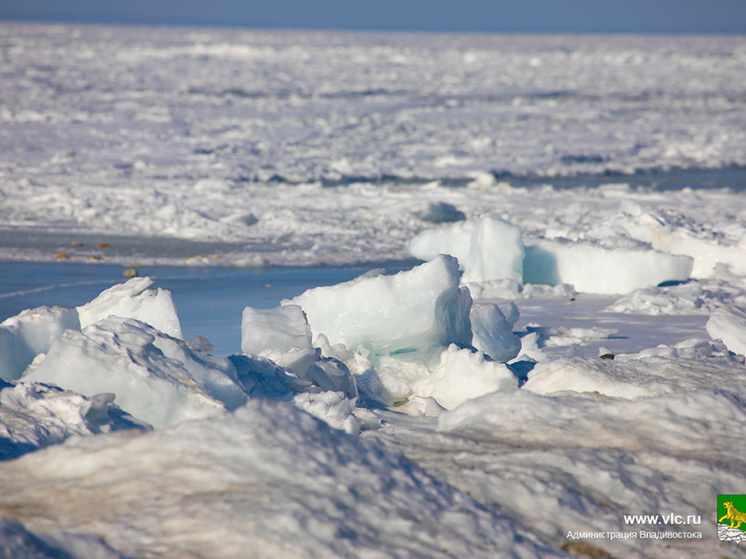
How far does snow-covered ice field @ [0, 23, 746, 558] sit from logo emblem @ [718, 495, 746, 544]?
0.09 ft

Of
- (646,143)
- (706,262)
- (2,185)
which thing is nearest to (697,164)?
(646,143)

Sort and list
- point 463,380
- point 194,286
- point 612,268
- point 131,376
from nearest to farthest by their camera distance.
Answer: point 131,376 → point 463,380 → point 612,268 → point 194,286

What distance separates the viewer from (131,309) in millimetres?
3660

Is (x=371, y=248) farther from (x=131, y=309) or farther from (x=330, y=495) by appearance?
(x=330, y=495)

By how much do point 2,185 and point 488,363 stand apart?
7.61m

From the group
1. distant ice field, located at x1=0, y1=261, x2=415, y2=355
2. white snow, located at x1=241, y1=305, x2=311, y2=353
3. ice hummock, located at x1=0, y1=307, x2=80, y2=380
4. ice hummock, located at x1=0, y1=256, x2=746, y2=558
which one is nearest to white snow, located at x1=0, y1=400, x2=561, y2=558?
ice hummock, located at x1=0, y1=256, x2=746, y2=558

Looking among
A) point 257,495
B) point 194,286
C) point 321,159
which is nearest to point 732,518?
point 257,495

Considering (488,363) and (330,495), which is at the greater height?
(330,495)

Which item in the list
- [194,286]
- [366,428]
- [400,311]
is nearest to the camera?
[366,428]

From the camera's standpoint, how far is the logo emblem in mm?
2080

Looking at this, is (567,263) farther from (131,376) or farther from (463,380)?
(131,376)

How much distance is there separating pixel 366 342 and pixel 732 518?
2.05 meters

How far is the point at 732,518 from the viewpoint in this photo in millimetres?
2131

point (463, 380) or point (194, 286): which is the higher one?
point (463, 380)
